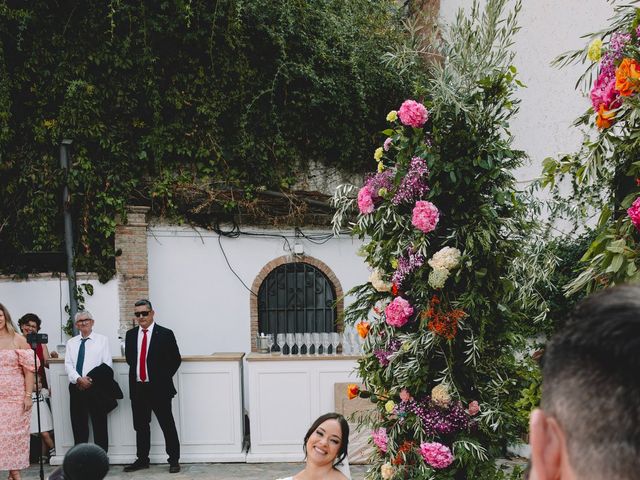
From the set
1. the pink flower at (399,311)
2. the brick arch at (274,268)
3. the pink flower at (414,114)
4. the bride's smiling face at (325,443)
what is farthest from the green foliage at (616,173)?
the brick arch at (274,268)

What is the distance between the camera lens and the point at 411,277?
3660 millimetres

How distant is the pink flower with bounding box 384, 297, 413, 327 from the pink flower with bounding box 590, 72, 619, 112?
1779 millimetres

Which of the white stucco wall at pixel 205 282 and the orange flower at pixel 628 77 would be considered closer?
the orange flower at pixel 628 77

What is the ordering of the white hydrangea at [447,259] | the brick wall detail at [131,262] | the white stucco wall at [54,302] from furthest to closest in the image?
the brick wall detail at [131,262]
the white stucco wall at [54,302]
the white hydrangea at [447,259]

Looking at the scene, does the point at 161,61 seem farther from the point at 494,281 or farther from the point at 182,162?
the point at 494,281

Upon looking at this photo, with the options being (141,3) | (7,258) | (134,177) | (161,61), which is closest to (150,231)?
(134,177)

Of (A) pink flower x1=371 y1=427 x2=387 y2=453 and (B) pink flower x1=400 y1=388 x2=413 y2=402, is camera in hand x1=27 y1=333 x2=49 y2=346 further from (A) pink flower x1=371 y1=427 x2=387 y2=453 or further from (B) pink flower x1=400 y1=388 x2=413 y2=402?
(B) pink flower x1=400 y1=388 x2=413 y2=402

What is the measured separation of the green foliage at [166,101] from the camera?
930 centimetres

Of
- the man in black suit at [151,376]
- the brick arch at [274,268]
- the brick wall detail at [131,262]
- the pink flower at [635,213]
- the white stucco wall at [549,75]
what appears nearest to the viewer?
the pink flower at [635,213]

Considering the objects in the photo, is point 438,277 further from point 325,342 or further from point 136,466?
point 136,466

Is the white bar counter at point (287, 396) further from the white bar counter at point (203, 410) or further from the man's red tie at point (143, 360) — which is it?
the man's red tie at point (143, 360)

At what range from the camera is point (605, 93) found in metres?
2.00

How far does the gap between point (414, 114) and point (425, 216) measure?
2.01ft

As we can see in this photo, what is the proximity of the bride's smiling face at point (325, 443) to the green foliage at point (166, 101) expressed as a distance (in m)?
6.63
